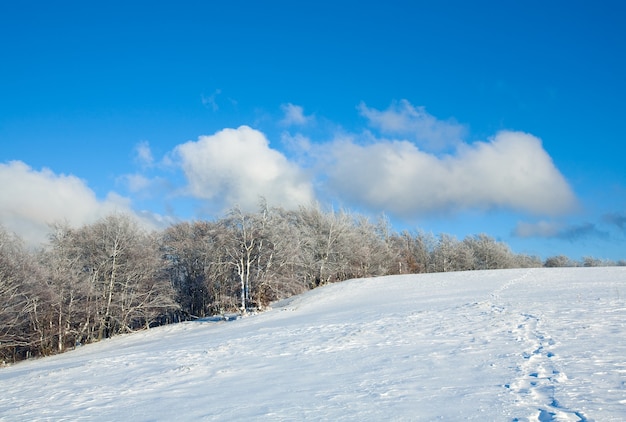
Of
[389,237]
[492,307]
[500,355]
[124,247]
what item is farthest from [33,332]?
[389,237]

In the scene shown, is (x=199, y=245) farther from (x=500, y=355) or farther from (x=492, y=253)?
(x=492, y=253)

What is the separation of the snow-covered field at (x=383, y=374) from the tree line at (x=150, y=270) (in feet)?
61.3

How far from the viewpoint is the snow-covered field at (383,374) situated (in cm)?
700

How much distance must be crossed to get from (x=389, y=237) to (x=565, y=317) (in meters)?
58.2

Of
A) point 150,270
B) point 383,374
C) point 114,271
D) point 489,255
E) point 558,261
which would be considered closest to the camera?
point 383,374

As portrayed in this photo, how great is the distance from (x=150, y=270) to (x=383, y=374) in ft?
116

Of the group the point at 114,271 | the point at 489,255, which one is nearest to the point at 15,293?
the point at 114,271

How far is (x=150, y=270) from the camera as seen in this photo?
40750 mm

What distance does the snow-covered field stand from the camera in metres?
7.00

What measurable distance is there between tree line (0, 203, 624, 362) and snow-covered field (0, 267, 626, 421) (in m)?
18.7

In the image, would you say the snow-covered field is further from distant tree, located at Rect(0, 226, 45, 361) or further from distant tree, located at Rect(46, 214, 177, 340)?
distant tree, located at Rect(46, 214, 177, 340)

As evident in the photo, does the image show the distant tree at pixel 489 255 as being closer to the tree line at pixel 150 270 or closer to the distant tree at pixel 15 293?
the tree line at pixel 150 270

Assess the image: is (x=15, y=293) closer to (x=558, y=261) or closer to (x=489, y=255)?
(x=489, y=255)

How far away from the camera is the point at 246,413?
25.1 feet
